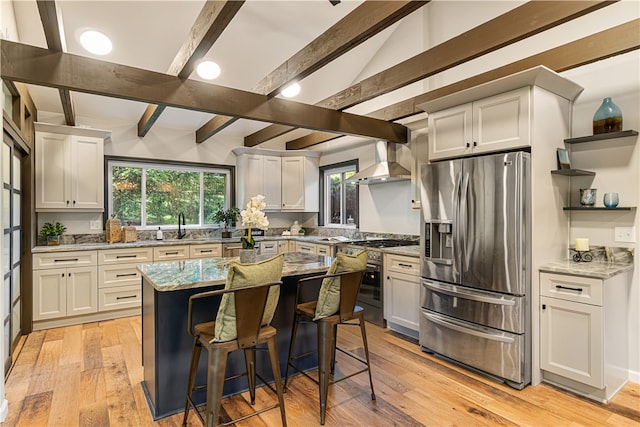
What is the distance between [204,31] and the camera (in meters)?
2.17

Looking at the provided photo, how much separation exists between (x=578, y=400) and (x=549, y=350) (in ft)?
1.12

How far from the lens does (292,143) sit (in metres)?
6.05

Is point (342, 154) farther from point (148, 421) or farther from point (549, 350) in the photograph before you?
point (148, 421)

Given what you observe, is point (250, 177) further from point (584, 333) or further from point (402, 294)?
point (584, 333)

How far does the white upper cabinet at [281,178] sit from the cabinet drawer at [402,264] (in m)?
2.40

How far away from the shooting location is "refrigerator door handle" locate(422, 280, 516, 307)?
2.65m

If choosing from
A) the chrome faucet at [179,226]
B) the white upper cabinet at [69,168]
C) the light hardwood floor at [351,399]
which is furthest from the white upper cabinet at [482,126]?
the white upper cabinet at [69,168]

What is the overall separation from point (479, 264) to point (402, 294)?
1.06m

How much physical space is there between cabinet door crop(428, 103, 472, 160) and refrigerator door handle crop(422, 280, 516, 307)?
118 cm

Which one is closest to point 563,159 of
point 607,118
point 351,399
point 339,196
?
point 607,118

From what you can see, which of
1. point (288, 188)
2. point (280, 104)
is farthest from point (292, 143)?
point (280, 104)

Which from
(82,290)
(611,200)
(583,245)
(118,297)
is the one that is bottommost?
(118,297)

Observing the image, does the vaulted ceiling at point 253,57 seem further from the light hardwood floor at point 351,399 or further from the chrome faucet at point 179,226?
the light hardwood floor at point 351,399

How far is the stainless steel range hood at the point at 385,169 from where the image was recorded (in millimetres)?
4145
